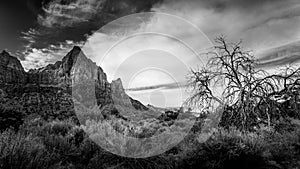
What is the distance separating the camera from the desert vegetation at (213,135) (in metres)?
5.20

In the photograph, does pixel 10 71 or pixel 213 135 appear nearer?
pixel 213 135

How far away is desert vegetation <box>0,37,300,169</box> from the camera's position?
5199mm

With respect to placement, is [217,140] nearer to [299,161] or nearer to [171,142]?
[171,142]

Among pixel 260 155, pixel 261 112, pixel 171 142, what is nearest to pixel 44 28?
pixel 171 142

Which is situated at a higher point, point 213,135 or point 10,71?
point 10,71

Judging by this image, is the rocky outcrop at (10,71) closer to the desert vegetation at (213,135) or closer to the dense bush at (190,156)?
the desert vegetation at (213,135)

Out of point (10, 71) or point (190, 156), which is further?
point (10, 71)

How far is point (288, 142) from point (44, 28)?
10.2 meters

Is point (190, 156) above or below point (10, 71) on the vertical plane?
below

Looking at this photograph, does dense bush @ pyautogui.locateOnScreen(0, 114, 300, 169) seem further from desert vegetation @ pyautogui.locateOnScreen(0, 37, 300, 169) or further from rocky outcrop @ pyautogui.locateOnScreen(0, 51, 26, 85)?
rocky outcrop @ pyautogui.locateOnScreen(0, 51, 26, 85)

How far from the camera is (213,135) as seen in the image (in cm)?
735

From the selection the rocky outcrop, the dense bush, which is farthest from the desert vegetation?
the rocky outcrop

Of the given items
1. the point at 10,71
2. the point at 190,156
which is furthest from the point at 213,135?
the point at 10,71

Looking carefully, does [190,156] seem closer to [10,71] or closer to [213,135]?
[213,135]
